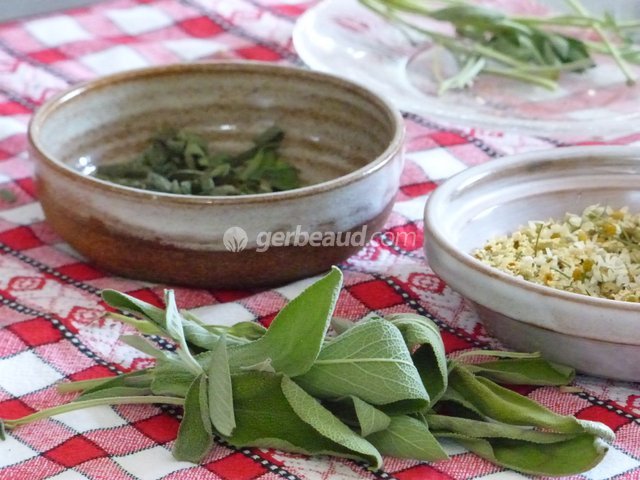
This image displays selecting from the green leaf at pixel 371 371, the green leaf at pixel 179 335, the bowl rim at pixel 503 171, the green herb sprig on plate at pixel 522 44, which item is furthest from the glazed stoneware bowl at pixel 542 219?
the green herb sprig on plate at pixel 522 44

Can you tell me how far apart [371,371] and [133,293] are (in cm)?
32

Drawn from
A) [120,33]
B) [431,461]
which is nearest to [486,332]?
[431,461]

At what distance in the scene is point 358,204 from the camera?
3.08ft

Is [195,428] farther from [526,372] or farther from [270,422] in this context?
[526,372]

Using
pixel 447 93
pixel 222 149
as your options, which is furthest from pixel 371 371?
pixel 447 93

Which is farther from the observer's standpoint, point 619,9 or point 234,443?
point 619,9

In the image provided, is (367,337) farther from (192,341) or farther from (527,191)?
(527,191)

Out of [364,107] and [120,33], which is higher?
[364,107]

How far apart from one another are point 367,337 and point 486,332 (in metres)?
0.20

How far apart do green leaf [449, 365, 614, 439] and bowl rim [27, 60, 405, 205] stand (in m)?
0.23

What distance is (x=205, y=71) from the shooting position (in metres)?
1.17

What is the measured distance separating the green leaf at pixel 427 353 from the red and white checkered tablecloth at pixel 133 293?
43 millimetres

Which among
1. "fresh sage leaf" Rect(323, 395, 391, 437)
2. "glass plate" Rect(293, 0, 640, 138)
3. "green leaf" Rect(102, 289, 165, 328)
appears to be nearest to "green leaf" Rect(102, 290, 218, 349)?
"green leaf" Rect(102, 289, 165, 328)

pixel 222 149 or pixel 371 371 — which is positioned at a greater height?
pixel 371 371
